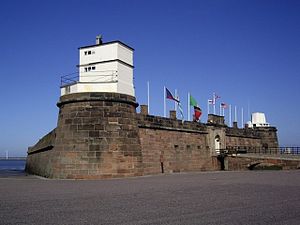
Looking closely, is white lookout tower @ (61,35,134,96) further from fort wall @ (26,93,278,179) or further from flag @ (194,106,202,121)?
flag @ (194,106,202,121)

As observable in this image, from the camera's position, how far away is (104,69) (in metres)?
21.2

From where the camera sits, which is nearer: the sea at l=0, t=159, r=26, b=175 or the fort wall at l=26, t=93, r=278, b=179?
the fort wall at l=26, t=93, r=278, b=179

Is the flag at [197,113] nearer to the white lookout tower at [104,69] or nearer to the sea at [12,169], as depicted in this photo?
the white lookout tower at [104,69]

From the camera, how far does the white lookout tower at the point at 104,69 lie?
20984 millimetres

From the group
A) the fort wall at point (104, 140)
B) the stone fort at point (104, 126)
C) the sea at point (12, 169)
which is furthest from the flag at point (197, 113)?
the sea at point (12, 169)

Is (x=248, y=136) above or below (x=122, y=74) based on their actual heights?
below

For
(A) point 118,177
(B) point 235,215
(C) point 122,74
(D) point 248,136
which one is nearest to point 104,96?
(C) point 122,74

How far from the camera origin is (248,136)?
41.7 m

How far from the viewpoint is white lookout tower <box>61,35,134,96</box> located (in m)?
21.0

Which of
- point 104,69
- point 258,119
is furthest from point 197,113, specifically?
point 258,119

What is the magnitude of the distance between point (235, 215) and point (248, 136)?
1389 inches

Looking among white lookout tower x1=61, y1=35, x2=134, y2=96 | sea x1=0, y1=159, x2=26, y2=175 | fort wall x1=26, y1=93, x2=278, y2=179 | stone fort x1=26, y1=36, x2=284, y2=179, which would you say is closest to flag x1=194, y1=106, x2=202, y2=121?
fort wall x1=26, y1=93, x2=278, y2=179

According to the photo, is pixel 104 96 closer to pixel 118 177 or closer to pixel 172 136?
pixel 118 177

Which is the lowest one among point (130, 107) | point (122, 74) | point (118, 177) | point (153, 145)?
point (118, 177)
